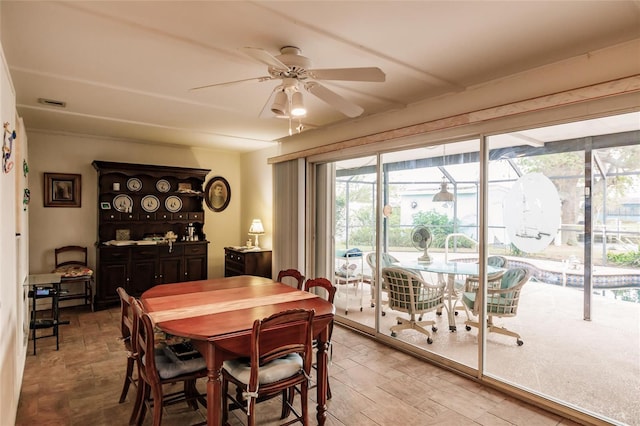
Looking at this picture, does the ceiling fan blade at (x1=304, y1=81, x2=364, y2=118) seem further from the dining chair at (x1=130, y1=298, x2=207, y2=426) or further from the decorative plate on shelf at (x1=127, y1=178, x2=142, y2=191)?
the decorative plate on shelf at (x1=127, y1=178, x2=142, y2=191)

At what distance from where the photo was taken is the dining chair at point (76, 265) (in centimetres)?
498

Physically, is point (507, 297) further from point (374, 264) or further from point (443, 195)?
point (374, 264)

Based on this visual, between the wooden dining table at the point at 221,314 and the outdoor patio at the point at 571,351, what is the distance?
5.41ft

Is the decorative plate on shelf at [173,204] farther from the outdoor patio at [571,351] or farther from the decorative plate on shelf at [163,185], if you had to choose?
the outdoor patio at [571,351]

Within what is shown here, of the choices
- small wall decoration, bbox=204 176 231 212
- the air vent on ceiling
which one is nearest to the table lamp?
small wall decoration, bbox=204 176 231 212

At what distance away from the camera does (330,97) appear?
8.10ft

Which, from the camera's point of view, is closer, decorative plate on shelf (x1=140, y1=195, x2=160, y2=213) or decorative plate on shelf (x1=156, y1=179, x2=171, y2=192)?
decorative plate on shelf (x1=140, y1=195, x2=160, y2=213)


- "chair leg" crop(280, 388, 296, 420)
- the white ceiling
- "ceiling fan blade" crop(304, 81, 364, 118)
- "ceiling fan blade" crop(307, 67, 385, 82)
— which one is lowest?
"chair leg" crop(280, 388, 296, 420)

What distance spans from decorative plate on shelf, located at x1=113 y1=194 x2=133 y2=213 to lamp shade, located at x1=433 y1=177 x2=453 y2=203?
465cm

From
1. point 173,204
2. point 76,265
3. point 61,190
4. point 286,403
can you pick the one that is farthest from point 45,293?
point 286,403

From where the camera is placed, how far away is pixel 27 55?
2611mm

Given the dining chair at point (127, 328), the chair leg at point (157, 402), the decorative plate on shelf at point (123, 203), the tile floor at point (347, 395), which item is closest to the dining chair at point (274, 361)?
the chair leg at point (157, 402)

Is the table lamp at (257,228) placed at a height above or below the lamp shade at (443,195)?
below

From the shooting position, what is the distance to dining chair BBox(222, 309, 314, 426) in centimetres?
201
